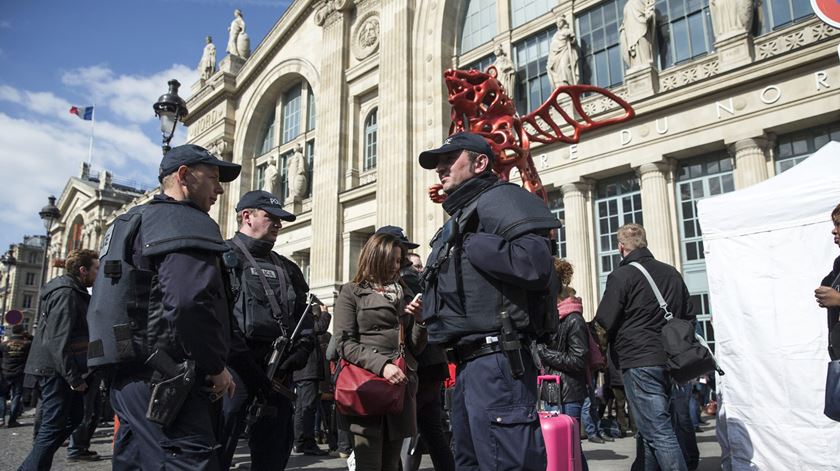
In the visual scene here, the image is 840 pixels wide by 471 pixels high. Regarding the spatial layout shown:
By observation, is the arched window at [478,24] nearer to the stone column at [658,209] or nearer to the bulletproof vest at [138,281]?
the stone column at [658,209]

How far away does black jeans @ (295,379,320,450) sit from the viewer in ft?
23.3

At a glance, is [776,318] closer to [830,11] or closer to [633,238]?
[633,238]

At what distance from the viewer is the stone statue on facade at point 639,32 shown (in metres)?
13.5

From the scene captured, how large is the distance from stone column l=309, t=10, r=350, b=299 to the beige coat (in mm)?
16274

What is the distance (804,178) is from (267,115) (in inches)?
1034

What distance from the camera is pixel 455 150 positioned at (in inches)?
117

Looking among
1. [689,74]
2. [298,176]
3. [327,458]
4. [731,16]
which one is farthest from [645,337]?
[298,176]

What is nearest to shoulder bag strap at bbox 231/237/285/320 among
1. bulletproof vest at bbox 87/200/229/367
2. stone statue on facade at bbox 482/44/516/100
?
bulletproof vest at bbox 87/200/229/367

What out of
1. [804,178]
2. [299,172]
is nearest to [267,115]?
[299,172]

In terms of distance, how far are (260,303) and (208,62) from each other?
109ft

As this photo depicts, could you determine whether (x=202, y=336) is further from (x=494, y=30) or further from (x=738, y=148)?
(x=494, y=30)

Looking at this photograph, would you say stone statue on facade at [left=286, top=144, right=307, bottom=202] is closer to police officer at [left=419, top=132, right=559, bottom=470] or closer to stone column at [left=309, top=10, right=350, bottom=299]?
stone column at [left=309, top=10, right=350, bottom=299]

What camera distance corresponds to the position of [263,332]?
3.64 meters

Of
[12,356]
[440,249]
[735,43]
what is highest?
[735,43]
